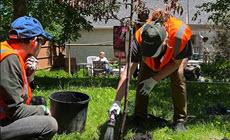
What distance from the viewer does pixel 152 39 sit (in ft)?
9.95

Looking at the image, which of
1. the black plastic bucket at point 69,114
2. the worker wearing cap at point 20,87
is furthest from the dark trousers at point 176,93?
the worker wearing cap at point 20,87

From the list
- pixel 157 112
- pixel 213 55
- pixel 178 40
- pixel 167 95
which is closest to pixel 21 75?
pixel 178 40

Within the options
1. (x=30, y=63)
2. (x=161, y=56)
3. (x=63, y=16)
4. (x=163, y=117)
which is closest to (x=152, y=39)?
(x=161, y=56)

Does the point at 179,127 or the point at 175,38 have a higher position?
the point at 175,38

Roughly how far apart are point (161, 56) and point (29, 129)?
1899 mm

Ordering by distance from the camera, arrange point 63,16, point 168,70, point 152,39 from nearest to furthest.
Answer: point 152,39 < point 168,70 < point 63,16

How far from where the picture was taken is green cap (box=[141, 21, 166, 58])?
303cm

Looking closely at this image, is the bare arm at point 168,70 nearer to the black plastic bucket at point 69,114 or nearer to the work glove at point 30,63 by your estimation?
the black plastic bucket at point 69,114

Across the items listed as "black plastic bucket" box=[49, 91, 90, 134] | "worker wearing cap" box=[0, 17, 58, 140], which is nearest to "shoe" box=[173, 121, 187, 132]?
"black plastic bucket" box=[49, 91, 90, 134]

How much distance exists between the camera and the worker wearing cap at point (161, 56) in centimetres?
311

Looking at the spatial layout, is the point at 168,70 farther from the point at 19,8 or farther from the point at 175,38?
the point at 19,8

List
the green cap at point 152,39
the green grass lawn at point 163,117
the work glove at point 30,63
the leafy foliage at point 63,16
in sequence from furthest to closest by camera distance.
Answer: the leafy foliage at point 63,16, the green grass lawn at point 163,117, the green cap at point 152,39, the work glove at point 30,63

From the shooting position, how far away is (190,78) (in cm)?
968

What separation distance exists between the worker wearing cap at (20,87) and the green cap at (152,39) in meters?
1.14
